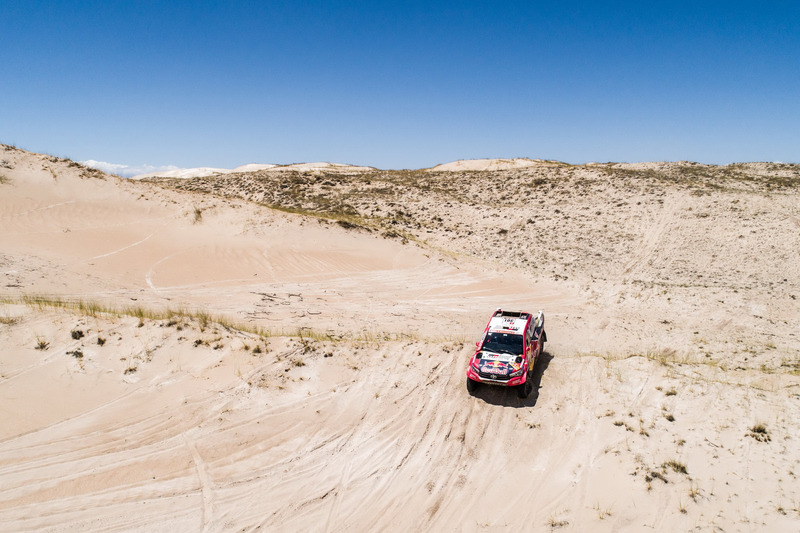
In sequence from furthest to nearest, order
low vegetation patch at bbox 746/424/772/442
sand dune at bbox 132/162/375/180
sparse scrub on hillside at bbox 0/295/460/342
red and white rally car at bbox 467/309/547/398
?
sand dune at bbox 132/162/375/180
sparse scrub on hillside at bbox 0/295/460/342
red and white rally car at bbox 467/309/547/398
low vegetation patch at bbox 746/424/772/442

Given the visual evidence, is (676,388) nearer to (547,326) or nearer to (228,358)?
(547,326)

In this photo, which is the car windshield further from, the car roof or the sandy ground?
the sandy ground

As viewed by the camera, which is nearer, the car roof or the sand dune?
the car roof

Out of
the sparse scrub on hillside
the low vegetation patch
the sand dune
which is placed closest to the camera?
the low vegetation patch

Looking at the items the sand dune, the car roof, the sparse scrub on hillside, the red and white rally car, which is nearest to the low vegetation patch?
the red and white rally car

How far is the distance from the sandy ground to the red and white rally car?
2.07 feet

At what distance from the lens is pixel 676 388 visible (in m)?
10.9

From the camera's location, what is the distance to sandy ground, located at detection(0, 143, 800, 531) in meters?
7.66

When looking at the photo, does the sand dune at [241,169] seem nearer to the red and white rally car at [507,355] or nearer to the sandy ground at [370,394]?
the sandy ground at [370,394]

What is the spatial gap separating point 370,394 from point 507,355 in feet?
12.5

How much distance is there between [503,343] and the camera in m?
12.1

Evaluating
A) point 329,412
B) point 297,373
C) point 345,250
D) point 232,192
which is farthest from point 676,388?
point 232,192

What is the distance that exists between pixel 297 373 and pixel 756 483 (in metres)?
10.1

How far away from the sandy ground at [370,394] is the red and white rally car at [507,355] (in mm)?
630
